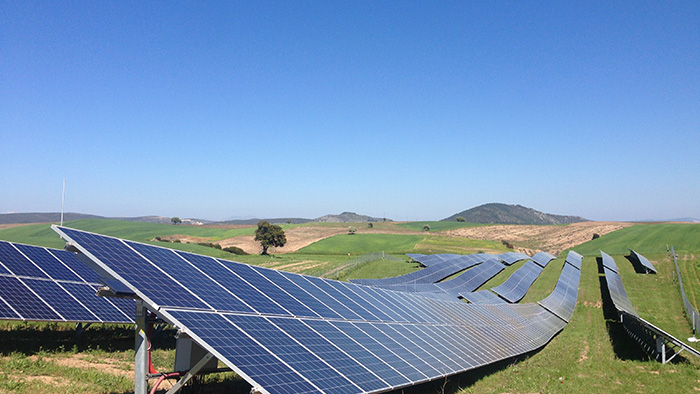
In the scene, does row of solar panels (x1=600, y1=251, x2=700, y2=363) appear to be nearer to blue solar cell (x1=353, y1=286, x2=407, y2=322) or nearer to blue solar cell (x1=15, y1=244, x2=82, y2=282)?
blue solar cell (x1=353, y1=286, x2=407, y2=322)

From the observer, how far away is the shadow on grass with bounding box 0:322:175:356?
18.3 meters

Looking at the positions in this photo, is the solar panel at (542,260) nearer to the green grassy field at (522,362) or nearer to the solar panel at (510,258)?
the solar panel at (510,258)

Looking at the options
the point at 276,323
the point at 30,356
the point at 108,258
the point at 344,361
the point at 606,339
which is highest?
the point at 108,258

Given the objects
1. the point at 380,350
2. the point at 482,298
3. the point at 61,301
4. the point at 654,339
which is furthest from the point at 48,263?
the point at 654,339

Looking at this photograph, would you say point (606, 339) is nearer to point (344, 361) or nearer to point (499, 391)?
point (499, 391)

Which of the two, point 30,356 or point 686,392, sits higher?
point 30,356

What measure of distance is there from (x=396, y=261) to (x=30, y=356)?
50.0 m

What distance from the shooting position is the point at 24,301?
18.0 metres

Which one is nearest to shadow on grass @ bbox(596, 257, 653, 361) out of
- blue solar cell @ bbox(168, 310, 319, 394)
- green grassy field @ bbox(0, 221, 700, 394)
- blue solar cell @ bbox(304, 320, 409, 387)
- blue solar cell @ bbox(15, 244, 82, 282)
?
green grassy field @ bbox(0, 221, 700, 394)

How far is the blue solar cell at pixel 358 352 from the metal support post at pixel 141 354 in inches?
207

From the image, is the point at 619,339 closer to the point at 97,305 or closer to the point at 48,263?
the point at 97,305

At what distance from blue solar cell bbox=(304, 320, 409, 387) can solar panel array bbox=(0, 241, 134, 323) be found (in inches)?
439

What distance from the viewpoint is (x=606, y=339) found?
29.8 metres

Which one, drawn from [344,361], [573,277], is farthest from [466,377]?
[573,277]
